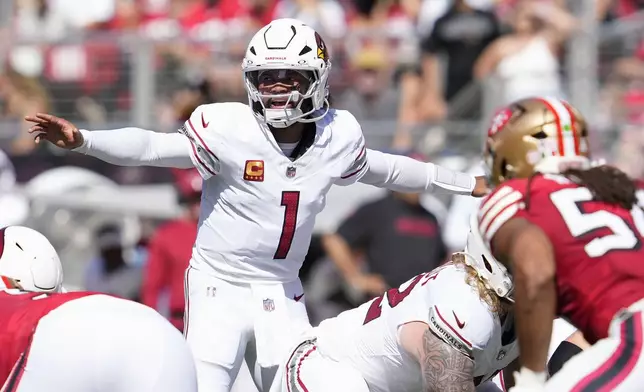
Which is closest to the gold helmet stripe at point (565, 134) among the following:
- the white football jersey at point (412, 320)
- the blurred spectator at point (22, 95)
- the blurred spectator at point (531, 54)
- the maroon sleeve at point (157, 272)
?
the white football jersey at point (412, 320)

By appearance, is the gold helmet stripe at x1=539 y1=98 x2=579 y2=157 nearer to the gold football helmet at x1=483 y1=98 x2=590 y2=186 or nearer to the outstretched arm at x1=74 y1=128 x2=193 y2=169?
the gold football helmet at x1=483 y1=98 x2=590 y2=186

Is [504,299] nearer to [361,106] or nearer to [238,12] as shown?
[361,106]

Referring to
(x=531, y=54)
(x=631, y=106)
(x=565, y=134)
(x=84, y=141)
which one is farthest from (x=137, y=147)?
(x=631, y=106)

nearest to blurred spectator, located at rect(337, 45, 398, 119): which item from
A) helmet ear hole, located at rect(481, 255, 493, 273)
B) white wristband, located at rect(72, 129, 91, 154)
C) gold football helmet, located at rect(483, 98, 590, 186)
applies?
white wristband, located at rect(72, 129, 91, 154)

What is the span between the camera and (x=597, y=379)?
154 inches

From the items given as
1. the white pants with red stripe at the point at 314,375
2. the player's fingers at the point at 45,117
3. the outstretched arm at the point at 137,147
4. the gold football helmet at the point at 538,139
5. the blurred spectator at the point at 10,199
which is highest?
the gold football helmet at the point at 538,139

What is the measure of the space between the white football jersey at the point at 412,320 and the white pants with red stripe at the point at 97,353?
2.57ft

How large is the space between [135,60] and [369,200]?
2679mm

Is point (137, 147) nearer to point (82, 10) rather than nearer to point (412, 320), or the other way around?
point (412, 320)

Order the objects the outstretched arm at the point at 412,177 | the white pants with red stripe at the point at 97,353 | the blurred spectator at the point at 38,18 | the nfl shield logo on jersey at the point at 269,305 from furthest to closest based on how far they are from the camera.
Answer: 1. the blurred spectator at the point at 38,18
2. the outstretched arm at the point at 412,177
3. the nfl shield logo on jersey at the point at 269,305
4. the white pants with red stripe at the point at 97,353

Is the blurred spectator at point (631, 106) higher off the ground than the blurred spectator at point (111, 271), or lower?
higher

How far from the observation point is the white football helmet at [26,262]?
4.39 m

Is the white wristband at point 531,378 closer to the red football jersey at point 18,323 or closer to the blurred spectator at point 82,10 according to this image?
the red football jersey at point 18,323

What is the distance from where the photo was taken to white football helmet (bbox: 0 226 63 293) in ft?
14.4
